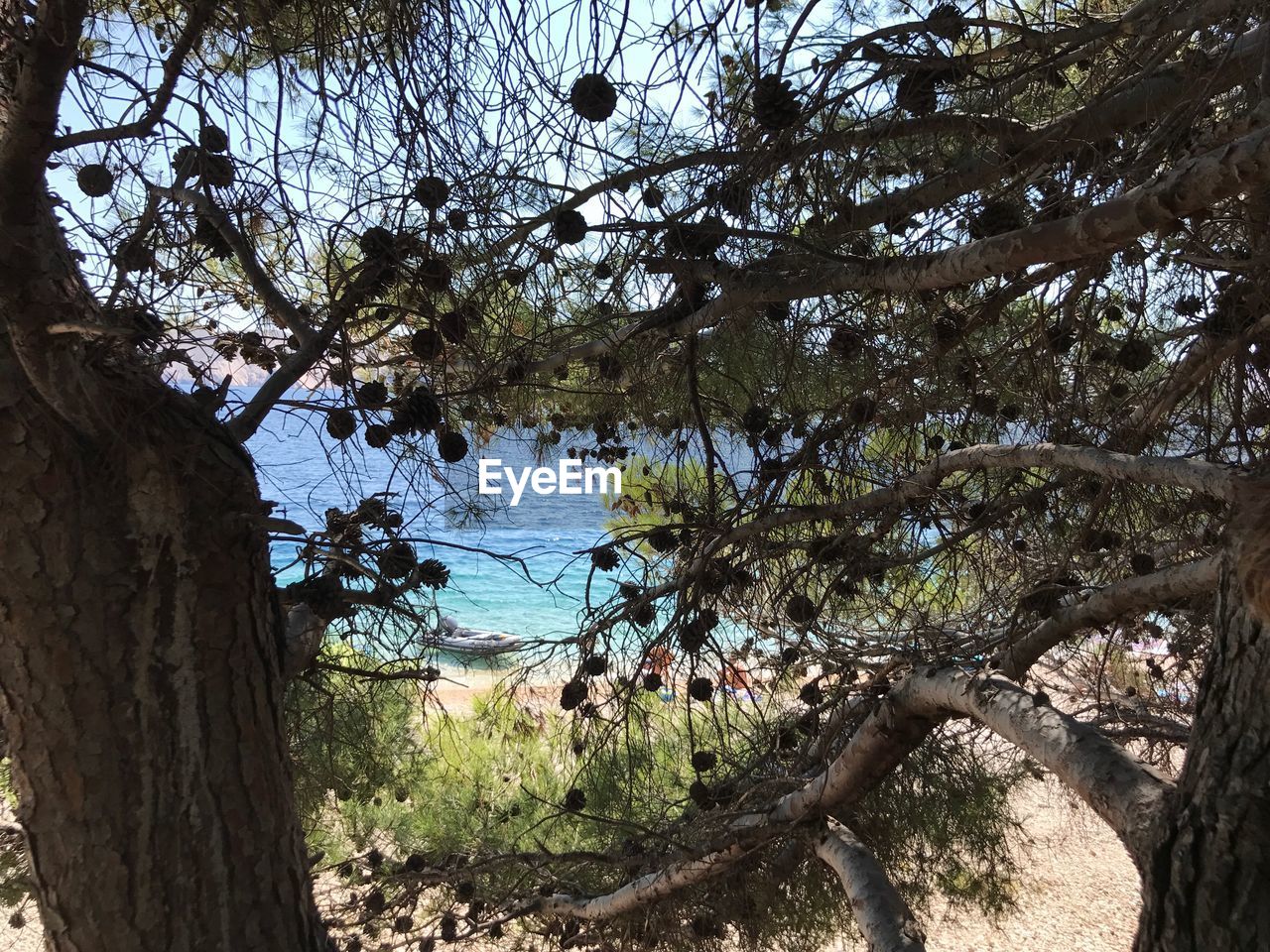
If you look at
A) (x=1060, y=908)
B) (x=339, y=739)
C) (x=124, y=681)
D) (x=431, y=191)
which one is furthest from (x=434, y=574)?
(x=1060, y=908)

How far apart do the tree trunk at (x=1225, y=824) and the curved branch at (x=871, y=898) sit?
0.45 meters

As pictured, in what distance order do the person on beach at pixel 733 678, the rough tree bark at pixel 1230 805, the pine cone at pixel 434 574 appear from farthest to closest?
the person on beach at pixel 733 678, the pine cone at pixel 434 574, the rough tree bark at pixel 1230 805

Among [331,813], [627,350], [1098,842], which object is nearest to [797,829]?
[627,350]

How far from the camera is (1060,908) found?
6.00m

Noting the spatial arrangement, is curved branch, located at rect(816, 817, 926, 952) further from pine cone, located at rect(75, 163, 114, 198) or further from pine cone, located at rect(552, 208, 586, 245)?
pine cone, located at rect(75, 163, 114, 198)

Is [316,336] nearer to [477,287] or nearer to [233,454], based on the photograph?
[233,454]

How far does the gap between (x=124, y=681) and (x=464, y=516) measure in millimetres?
1347

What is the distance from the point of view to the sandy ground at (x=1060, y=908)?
553 centimetres

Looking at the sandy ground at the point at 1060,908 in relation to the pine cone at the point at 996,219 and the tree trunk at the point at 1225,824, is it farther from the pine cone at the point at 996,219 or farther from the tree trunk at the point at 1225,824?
the tree trunk at the point at 1225,824

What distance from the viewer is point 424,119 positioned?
61.6 inches

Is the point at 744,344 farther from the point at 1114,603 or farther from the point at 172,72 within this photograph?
the point at 172,72

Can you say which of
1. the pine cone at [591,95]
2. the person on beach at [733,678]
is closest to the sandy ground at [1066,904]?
the person on beach at [733,678]

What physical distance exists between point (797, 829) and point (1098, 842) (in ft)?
19.6

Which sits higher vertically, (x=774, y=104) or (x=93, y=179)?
(x=774, y=104)
